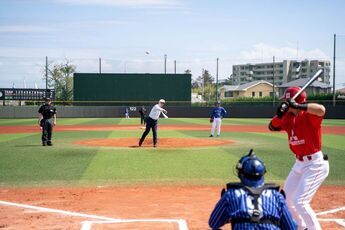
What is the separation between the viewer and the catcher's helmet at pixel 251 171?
3949 millimetres

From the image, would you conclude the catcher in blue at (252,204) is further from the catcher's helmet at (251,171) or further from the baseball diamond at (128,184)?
the baseball diamond at (128,184)

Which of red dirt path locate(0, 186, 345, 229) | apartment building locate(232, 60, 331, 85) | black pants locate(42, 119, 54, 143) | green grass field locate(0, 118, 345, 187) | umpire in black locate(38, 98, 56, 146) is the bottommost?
green grass field locate(0, 118, 345, 187)

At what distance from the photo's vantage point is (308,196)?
6059 millimetres

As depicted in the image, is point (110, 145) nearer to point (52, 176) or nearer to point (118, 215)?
point (52, 176)

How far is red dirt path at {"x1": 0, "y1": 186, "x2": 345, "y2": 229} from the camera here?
310 inches

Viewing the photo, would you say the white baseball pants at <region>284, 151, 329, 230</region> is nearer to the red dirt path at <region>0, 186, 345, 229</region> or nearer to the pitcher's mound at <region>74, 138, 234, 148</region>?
the red dirt path at <region>0, 186, 345, 229</region>

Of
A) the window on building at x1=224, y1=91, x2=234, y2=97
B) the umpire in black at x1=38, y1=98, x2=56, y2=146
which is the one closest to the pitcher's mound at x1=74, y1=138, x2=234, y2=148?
the umpire in black at x1=38, y1=98, x2=56, y2=146

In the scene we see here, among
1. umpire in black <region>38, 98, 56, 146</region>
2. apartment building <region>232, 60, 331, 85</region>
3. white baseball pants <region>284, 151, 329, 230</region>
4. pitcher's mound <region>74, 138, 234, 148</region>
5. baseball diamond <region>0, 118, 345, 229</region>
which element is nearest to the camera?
white baseball pants <region>284, 151, 329, 230</region>

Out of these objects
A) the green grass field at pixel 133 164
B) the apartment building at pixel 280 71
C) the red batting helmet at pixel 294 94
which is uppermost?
the apartment building at pixel 280 71

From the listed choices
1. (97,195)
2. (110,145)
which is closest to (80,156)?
(110,145)

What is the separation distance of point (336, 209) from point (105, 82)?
2087 inches

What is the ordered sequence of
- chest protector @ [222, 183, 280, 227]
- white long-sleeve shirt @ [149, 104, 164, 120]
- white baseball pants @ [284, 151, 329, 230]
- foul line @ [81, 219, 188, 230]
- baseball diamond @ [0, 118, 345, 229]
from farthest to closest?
white long-sleeve shirt @ [149, 104, 164, 120]
baseball diamond @ [0, 118, 345, 229]
foul line @ [81, 219, 188, 230]
white baseball pants @ [284, 151, 329, 230]
chest protector @ [222, 183, 280, 227]

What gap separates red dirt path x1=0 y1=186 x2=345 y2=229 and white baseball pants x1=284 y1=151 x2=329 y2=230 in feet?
5.81

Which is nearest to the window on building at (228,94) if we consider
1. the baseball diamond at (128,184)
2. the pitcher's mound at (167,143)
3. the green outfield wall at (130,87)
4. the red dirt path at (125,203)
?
the green outfield wall at (130,87)
